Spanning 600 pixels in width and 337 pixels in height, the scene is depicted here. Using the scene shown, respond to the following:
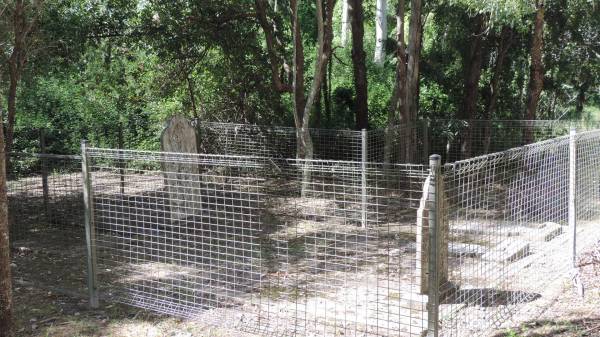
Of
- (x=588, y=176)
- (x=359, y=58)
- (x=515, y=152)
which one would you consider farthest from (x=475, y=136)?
(x=515, y=152)

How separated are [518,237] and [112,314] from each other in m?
4.68

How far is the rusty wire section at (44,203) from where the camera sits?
8203 millimetres

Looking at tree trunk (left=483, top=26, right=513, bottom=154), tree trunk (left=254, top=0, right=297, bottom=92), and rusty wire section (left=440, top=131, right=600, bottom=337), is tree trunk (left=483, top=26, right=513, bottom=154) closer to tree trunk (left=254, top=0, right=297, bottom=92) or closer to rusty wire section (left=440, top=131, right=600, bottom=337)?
tree trunk (left=254, top=0, right=297, bottom=92)

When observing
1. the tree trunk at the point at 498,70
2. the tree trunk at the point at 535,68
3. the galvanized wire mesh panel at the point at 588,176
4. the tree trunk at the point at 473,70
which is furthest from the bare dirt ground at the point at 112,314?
the tree trunk at the point at 473,70

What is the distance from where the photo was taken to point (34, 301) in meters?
5.57

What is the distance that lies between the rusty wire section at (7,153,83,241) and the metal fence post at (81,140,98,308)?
2.74m

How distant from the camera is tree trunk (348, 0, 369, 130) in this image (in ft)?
44.7

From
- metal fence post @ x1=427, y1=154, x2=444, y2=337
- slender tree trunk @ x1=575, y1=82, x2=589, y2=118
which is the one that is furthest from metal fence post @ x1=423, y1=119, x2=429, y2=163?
slender tree trunk @ x1=575, y1=82, x2=589, y2=118

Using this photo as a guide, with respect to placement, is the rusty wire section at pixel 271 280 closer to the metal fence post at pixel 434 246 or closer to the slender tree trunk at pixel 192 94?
the metal fence post at pixel 434 246

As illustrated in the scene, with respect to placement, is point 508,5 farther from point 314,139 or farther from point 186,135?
point 186,135

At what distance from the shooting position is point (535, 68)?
11.9m

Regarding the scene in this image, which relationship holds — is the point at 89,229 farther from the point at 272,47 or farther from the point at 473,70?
the point at 473,70

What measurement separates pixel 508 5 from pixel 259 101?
6.38 metres

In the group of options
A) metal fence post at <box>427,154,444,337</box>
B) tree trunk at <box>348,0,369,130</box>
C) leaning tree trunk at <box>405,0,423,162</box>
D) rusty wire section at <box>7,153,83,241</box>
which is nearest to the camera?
metal fence post at <box>427,154,444,337</box>
